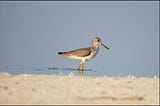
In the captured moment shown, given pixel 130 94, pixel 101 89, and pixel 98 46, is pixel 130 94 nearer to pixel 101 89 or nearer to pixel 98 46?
pixel 101 89

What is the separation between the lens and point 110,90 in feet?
44.2

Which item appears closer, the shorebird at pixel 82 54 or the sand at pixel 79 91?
the sand at pixel 79 91

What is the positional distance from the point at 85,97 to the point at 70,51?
1060 centimetres

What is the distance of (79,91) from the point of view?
13.3 metres

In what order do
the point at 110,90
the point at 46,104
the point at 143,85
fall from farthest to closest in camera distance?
the point at 143,85 < the point at 110,90 < the point at 46,104

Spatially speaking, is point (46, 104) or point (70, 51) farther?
point (70, 51)

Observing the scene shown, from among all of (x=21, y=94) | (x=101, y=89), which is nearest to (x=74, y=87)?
(x=101, y=89)

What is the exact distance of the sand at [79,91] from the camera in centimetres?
1220

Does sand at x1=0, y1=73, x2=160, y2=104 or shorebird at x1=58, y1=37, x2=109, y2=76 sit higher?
shorebird at x1=58, y1=37, x2=109, y2=76

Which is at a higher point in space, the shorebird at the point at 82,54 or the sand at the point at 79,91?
the shorebird at the point at 82,54

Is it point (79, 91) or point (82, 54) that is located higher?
point (82, 54)

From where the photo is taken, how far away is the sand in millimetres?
12195

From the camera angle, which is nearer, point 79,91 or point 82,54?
point 79,91

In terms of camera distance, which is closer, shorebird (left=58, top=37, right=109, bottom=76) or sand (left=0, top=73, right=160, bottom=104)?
sand (left=0, top=73, right=160, bottom=104)
